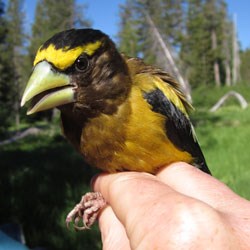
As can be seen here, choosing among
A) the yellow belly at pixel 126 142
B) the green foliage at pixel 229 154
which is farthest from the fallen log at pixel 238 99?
the yellow belly at pixel 126 142

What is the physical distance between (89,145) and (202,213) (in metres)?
1.35

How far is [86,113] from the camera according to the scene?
287cm

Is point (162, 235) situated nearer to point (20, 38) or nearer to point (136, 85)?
point (136, 85)

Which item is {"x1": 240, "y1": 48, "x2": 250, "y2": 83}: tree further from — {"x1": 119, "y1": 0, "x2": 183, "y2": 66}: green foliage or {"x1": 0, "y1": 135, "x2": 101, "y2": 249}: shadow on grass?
{"x1": 0, "y1": 135, "x2": 101, "y2": 249}: shadow on grass

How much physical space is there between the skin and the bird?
0.27 meters

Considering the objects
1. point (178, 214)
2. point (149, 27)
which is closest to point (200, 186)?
point (178, 214)

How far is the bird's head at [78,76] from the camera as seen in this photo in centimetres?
253

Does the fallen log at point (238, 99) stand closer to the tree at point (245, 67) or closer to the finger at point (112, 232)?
the finger at point (112, 232)

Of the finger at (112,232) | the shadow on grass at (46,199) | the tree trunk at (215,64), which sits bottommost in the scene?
the shadow on grass at (46,199)

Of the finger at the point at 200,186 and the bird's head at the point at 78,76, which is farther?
the bird's head at the point at 78,76

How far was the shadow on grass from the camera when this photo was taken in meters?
5.61

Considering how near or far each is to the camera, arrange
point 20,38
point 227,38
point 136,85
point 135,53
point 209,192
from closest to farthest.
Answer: point 209,192 < point 136,85 < point 135,53 < point 20,38 < point 227,38

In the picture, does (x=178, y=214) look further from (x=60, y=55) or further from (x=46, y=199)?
(x=46, y=199)

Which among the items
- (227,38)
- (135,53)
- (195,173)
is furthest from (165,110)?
(227,38)
